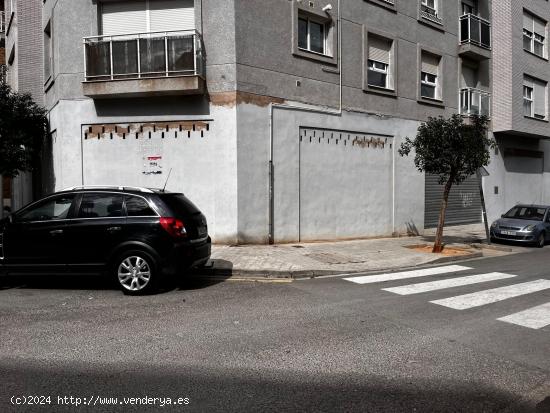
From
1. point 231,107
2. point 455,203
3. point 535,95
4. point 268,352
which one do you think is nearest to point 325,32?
point 231,107

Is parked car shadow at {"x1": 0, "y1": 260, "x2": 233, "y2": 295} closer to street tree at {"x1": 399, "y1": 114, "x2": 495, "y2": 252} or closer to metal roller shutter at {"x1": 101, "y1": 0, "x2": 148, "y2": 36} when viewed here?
street tree at {"x1": 399, "y1": 114, "x2": 495, "y2": 252}

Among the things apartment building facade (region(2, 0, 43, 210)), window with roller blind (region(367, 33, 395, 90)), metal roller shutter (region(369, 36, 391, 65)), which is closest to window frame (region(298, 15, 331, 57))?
window with roller blind (region(367, 33, 395, 90))

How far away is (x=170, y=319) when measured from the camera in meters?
5.51

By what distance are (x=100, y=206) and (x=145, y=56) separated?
5.95m

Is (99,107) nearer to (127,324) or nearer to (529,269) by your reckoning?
(127,324)

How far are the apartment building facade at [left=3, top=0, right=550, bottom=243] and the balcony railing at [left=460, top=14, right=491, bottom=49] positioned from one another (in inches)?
198

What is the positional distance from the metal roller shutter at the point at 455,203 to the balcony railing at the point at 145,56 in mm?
9824

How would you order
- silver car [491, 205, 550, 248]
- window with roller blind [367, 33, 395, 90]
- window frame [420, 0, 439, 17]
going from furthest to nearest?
window frame [420, 0, 439, 17] → window with roller blind [367, 33, 395, 90] → silver car [491, 205, 550, 248]

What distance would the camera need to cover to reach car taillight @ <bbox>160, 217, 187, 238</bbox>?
674cm

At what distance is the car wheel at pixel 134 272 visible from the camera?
6.73 m

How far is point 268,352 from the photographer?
4.36m

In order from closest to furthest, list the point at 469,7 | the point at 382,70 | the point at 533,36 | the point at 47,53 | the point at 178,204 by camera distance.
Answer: the point at 178,204, the point at 47,53, the point at 382,70, the point at 469,7, the point at 533,36

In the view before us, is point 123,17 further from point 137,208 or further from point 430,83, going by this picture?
point 430,83

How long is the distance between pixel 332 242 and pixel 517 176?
12724 millimetres
